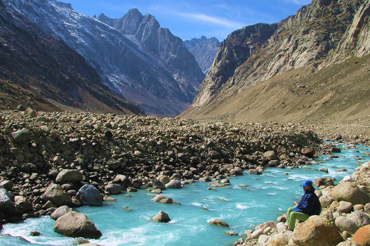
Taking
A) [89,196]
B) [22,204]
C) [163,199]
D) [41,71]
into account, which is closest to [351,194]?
[163,199]

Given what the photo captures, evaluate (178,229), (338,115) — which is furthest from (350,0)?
(178,229)

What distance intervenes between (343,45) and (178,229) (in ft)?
397

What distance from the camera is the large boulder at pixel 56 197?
12.5 m

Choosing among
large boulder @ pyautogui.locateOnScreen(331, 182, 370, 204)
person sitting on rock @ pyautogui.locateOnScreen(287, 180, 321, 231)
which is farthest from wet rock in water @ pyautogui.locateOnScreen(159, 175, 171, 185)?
large boulder @ pyautogui.locateOnScreen(331, 182, 370, 204)

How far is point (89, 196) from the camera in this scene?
44.5 ft

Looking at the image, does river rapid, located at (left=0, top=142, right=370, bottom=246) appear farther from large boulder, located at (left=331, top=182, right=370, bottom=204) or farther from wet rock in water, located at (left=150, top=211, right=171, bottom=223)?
large boulder, located at (left=331, top=182, right=370, bottom=204)

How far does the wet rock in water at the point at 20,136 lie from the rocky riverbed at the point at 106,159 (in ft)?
0.16

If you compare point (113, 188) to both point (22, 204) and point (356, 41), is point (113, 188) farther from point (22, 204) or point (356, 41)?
point (356, 41)

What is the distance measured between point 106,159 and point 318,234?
46.5 feet

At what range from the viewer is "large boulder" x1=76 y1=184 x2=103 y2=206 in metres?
13.5

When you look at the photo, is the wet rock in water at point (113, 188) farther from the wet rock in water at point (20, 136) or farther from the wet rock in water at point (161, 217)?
the wet rock in water at point (20, 136)

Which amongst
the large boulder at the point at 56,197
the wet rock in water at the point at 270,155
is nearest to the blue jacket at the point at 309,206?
the large boulder at the point at 56,197

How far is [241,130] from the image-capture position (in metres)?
31.3

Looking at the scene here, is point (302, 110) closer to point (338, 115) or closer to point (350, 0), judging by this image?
point (338, 115)
